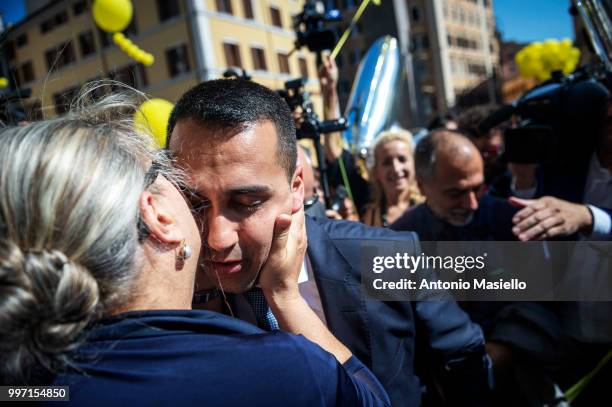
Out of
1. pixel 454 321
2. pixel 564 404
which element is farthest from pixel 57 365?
pixel 564 404

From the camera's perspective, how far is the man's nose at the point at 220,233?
47.5 inches

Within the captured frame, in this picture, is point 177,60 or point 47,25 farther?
point 177,60

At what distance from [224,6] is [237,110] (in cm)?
1890

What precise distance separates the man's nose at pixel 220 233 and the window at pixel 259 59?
2074cm

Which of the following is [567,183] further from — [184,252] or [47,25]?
[47,25]

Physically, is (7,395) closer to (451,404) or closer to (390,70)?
(451,404)

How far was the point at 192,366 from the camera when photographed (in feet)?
2.49

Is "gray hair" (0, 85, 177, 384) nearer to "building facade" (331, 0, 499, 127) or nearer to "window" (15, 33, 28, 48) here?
"window" (15, 33, 28, 48)

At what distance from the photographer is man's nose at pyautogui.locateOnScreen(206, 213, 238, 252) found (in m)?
1.21

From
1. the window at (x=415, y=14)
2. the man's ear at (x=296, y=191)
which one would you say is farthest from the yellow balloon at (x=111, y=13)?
the window at (x=415, y=14)

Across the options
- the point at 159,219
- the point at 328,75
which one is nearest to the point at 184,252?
the point at 159,219

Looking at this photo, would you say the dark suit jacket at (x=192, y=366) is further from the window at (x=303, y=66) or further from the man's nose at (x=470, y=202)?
the window at (x=303, y=66)

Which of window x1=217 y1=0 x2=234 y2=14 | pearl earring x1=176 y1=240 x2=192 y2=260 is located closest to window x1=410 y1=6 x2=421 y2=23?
window x1=217 y1=0 x2=234 y2=14

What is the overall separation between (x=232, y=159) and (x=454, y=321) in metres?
0.96
